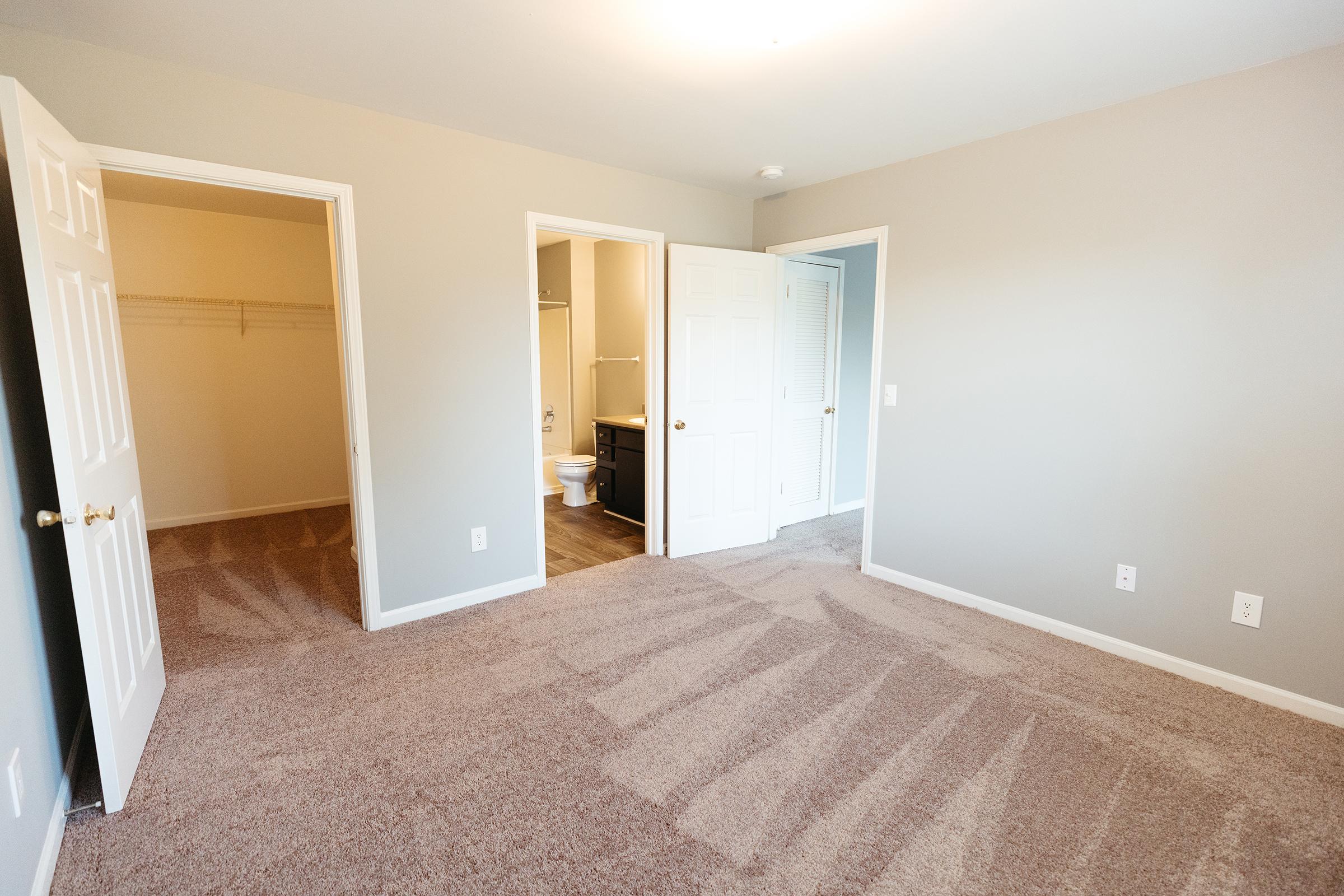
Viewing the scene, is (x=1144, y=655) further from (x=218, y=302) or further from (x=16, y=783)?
(x=218, y=302)

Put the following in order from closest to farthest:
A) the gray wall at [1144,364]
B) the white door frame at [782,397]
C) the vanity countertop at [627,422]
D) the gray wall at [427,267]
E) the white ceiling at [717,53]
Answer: the white ceiling at [717,53]
the gray wall at [1144,364]
the gray wall at [427,267]
the white door frame at [782,397]
the vanity countertop at [627,422]

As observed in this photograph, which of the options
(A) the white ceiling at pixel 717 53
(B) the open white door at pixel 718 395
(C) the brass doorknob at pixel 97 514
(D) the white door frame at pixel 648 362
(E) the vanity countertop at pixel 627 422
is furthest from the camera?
(E) the vanity countertop at pixel 627 422

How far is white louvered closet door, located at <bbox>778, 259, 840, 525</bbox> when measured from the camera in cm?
450

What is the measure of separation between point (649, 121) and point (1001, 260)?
6.00 feet

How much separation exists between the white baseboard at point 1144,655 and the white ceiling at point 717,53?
2.33 metres

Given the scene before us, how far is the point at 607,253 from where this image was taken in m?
5.49

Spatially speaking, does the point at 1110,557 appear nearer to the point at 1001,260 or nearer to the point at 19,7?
the point at 1001,260

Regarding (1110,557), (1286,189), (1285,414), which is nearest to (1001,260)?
(1286,189)

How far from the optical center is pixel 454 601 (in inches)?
127

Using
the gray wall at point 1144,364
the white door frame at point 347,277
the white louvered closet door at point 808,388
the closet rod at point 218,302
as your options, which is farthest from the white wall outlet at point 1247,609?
the closet rod at point 218,302

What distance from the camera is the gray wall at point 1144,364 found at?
223 cm

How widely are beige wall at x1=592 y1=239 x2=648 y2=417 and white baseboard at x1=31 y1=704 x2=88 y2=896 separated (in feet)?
13.1

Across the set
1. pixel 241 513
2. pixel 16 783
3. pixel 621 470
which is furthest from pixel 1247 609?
pixel 241 513

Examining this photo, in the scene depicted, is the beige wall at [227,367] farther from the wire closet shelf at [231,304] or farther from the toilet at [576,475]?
the toilet at [576,475]
